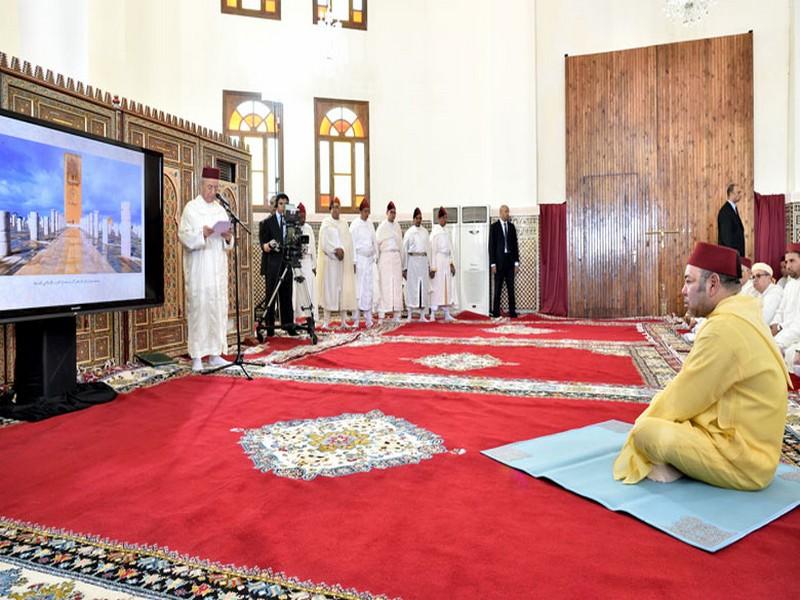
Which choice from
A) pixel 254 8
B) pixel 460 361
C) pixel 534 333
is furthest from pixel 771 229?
pixel 254 8

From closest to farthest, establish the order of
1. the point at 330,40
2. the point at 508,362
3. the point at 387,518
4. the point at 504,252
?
the point at 387,518
the point at 508,362
the point at 504,252
the point at 330,40

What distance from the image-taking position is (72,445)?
2672mm

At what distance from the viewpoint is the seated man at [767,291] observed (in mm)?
4859

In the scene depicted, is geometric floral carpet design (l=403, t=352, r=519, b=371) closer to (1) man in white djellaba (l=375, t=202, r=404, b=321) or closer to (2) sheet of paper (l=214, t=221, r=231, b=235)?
(2) sheet of paper (l=214, t=221, r=231, b=235)

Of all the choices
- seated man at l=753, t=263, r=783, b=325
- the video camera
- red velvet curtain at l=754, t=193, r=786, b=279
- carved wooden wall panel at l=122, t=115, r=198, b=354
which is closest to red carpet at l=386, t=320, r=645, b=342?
seated man at l=753, t=263, r=783, b=325

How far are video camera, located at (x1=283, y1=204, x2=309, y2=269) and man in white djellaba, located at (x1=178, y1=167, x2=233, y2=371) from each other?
116cm

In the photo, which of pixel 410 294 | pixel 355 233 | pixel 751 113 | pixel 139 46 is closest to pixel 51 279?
pixel 355 233

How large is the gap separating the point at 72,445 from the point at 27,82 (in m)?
2.40

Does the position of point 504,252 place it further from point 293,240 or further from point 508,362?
point 508,362

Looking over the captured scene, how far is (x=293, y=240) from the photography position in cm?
564

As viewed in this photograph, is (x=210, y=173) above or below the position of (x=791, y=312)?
above

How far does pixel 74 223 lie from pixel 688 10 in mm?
7969

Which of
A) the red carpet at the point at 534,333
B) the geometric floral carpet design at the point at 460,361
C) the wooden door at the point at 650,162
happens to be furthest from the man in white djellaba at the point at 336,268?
the wooden door at the point at 650,162

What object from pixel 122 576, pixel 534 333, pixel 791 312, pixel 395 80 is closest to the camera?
pixel 122 576
